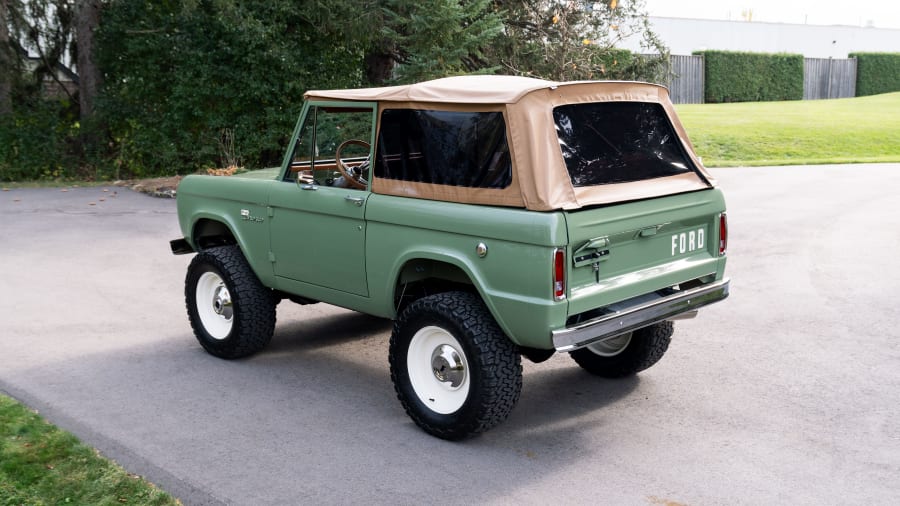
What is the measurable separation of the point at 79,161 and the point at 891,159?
1776 centimetres

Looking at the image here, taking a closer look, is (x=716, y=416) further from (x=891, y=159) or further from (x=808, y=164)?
(x=891, y=159)

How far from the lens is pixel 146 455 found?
477 cm

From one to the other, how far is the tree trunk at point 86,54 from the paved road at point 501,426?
379 inches

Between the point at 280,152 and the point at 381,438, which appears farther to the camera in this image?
the point at 280,152

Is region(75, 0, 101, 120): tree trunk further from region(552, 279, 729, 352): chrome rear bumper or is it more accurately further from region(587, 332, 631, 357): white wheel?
region(552, 279, 729, 352): chrome rear bumper

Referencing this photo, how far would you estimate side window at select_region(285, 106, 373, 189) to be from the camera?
5781 mm

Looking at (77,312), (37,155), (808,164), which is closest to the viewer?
(77,312)

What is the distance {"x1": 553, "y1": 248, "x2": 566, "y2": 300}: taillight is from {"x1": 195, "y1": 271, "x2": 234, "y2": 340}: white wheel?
2987 millimetres

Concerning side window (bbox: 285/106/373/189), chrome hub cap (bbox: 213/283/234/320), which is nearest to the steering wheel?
side window (bbox: 285/106/373/189)

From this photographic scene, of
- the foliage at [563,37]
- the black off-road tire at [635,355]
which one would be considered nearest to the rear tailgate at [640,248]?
the black off-road tire at [635,355]

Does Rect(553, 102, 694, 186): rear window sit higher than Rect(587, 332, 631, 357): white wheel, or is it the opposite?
Rect(553, 102, 694, 186): rear window

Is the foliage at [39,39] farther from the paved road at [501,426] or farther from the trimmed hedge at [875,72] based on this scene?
the trimmed hedge at [875,72]

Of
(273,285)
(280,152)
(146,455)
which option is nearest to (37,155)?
(280,152)

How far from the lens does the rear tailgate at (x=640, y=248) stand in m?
4.60
